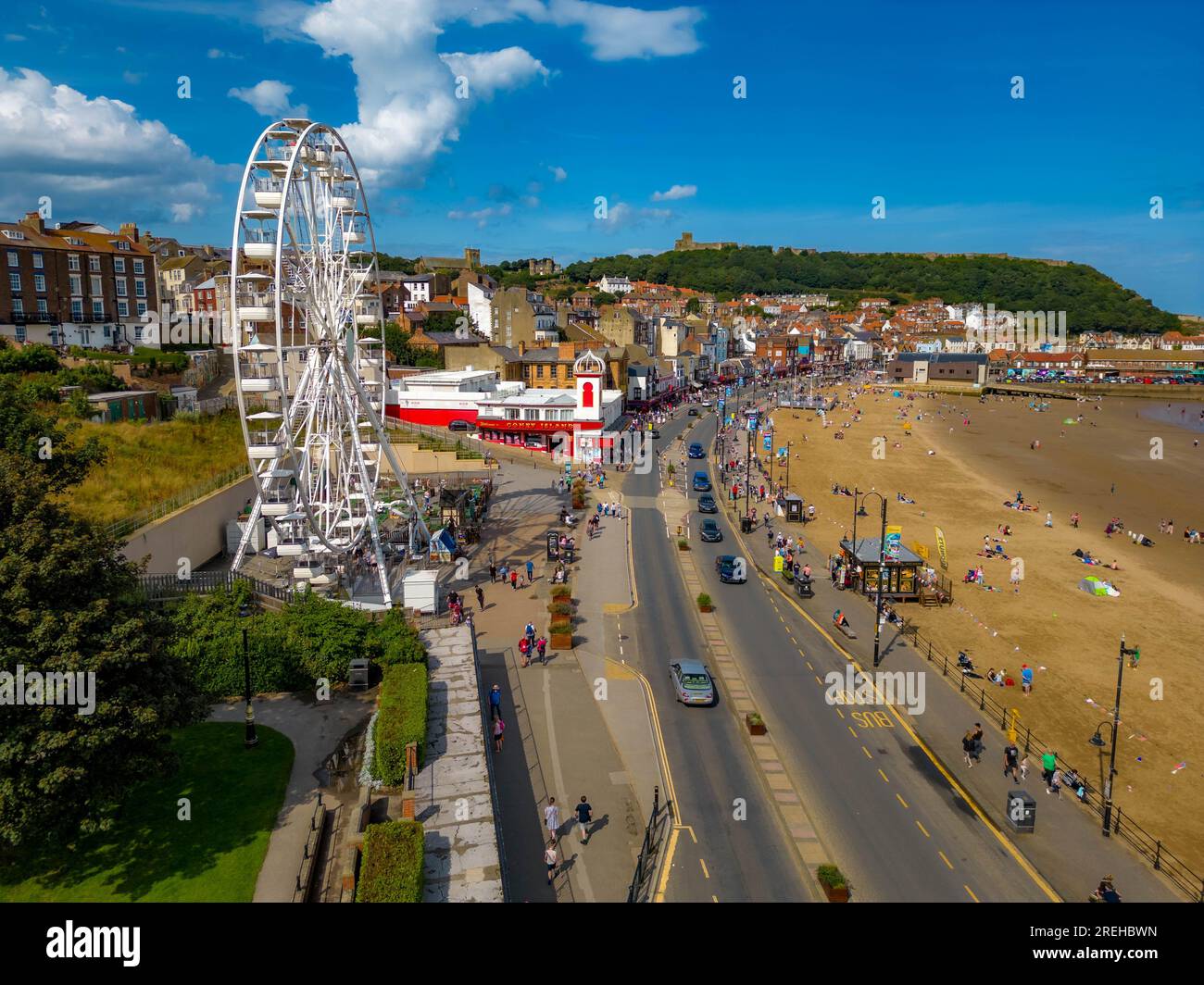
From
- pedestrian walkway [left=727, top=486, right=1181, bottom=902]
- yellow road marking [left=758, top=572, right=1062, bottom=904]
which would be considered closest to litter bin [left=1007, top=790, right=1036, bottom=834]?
pedestrian walkway [left=727, top=486, right=1181, bottom=902]

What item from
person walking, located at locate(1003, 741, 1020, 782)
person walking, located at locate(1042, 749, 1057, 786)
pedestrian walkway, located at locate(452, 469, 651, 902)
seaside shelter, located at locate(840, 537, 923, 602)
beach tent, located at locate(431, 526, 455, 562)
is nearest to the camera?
pedestrian walkway, located at locate(452, 469, 651, 902)

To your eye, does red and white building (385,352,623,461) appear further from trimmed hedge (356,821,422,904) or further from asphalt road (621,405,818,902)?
trimmed hedge (356,821,422,904)

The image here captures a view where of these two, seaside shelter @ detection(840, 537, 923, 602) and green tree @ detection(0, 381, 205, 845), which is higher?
green tree @ detection(0, 381, 205, 845)

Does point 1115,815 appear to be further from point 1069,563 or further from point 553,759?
point 1069,563
